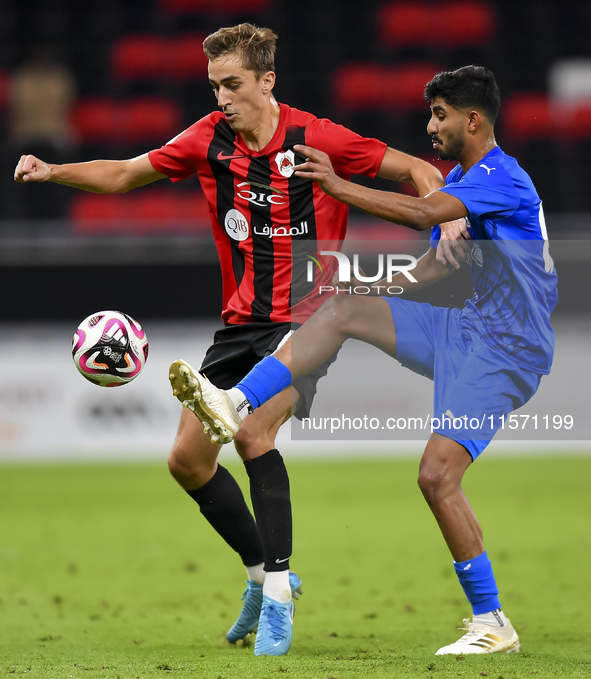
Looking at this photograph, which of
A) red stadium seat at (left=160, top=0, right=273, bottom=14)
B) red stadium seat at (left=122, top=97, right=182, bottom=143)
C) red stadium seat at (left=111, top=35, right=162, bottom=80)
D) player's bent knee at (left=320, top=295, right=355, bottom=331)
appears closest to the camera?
player's bent knee at (left=320, top=295, right=355, bottom=331)

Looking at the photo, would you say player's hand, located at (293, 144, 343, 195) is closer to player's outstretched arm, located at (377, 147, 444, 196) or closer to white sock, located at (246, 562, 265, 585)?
player's outstretched arm, located at (377, 147, 444, 196)

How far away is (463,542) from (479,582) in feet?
0.59

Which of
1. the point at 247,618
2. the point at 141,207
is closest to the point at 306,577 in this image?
the point at 247,618

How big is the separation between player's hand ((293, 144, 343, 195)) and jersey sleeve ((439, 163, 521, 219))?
45 cm

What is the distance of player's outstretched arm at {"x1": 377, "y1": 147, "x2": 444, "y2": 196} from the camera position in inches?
163

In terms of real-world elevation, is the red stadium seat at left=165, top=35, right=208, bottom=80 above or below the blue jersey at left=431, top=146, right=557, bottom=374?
above

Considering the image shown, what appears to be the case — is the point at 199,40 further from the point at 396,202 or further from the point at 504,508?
the point at 396,202

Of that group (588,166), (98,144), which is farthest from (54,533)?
(588,166)

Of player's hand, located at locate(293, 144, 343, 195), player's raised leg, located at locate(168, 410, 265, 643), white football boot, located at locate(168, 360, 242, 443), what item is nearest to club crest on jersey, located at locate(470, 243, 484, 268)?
player's hand, located at locate(293, 144, 343, 195)

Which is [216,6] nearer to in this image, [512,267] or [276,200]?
[276,200]

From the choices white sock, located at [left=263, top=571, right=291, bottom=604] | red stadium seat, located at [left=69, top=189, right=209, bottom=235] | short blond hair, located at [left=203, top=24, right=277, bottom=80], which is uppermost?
red stadium seat, located at [left=69, top=189, right=209, bottom=235]

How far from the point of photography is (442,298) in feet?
15.8

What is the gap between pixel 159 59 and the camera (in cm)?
1378

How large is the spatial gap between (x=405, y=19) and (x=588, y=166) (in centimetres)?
375
